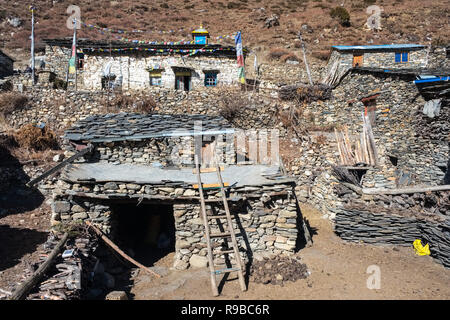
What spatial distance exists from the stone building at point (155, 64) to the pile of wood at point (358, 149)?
1092 centimetres

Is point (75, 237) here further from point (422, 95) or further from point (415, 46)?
point (415, 46)

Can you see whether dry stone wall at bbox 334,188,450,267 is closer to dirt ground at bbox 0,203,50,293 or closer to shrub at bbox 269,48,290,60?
dirt ground at bbox 0,203,50,293

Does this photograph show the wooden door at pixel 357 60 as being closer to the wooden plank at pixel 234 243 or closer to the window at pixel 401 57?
the window at pixel 401 57

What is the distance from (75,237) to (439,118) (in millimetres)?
13211

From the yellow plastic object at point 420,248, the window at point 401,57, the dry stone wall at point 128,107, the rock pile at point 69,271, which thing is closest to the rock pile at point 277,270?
the yellow plastic object at point 420,248

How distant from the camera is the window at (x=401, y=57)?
22.5 metres

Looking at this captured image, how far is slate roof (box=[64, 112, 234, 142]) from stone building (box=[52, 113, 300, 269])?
0.04 metres

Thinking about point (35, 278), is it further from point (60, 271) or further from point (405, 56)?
point (405, 56)

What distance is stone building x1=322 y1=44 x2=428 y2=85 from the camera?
2241 cm

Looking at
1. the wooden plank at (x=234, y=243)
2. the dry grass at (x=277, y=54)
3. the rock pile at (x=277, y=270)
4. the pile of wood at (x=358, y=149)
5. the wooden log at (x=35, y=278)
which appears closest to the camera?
the wooden log at (x=35, y=278)

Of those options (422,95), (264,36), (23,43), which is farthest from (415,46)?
(23,43)

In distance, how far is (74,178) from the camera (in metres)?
7.39

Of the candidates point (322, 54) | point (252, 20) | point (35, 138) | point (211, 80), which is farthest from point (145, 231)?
point (252, 20)

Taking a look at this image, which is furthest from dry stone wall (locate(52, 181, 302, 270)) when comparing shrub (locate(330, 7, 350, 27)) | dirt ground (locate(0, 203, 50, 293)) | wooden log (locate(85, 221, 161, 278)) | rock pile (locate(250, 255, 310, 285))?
shrub (locate(330, 7, 350, 27))
